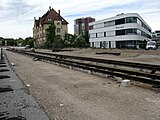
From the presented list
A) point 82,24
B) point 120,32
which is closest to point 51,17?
point 120,32

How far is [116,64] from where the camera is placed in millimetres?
17172

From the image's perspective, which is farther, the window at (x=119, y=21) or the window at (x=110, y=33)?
the window at (x=110, y=33)

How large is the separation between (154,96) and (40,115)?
402 cm

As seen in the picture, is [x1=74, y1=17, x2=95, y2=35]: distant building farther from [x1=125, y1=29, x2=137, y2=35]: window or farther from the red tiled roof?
[x1=125, y1=29, x2=137, y2=35]: window

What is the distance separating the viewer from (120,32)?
7150 cm

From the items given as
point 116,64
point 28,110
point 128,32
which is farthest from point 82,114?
point 128,32

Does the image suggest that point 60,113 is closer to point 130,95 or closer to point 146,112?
point 146,112

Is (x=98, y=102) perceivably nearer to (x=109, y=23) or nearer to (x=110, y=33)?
(x=110, y=33)

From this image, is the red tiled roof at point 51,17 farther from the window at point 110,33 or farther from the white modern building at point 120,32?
the window at point 110,33

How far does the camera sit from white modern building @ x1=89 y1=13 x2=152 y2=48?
67.9 m

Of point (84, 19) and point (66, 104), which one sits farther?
point (84, 19)

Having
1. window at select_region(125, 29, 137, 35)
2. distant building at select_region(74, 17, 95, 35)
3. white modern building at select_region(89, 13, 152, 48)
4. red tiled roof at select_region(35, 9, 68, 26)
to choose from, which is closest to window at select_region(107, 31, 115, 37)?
white modern building at select_region(89, 13, 152, 48)

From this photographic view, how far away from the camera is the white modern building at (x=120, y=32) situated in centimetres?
6788

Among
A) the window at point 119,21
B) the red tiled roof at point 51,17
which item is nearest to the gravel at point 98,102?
the window at point 119,21
